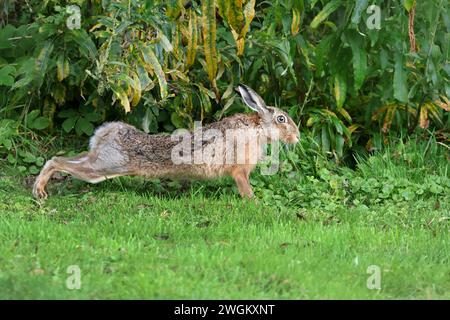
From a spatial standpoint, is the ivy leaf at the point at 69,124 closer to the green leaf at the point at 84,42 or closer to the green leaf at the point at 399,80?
the green leaf at the point at 84,42

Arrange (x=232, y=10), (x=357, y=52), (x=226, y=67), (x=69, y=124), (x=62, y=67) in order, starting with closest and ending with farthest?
1. (x=232, y=10)
2. (x=357, y=52)
3. (x=62, y=67)
4. (x=226, y=67)
5. (x=69, y=124)

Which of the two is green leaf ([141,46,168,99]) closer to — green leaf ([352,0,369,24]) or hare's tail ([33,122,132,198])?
hare's tail ([33,122,132,198])

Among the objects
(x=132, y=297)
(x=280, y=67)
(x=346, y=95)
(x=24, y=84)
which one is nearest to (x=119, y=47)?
(x=24, y=84)

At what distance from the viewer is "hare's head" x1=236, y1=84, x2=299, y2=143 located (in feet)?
30.8

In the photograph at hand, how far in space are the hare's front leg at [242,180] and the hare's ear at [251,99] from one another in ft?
2.28

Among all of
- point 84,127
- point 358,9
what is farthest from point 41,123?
point 358,9

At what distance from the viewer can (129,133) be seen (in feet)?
30.6

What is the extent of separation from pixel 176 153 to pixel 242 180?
0.75 m

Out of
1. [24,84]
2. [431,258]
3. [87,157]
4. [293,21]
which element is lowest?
[431,258]

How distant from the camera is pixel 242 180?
9172mm

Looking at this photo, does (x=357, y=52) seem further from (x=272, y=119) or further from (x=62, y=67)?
(x=62, y=67)

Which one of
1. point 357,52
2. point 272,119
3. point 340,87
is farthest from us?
point 272,119

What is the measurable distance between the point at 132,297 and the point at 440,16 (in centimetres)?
515

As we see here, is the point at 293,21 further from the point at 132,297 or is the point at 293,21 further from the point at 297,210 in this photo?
the point at 132,297
